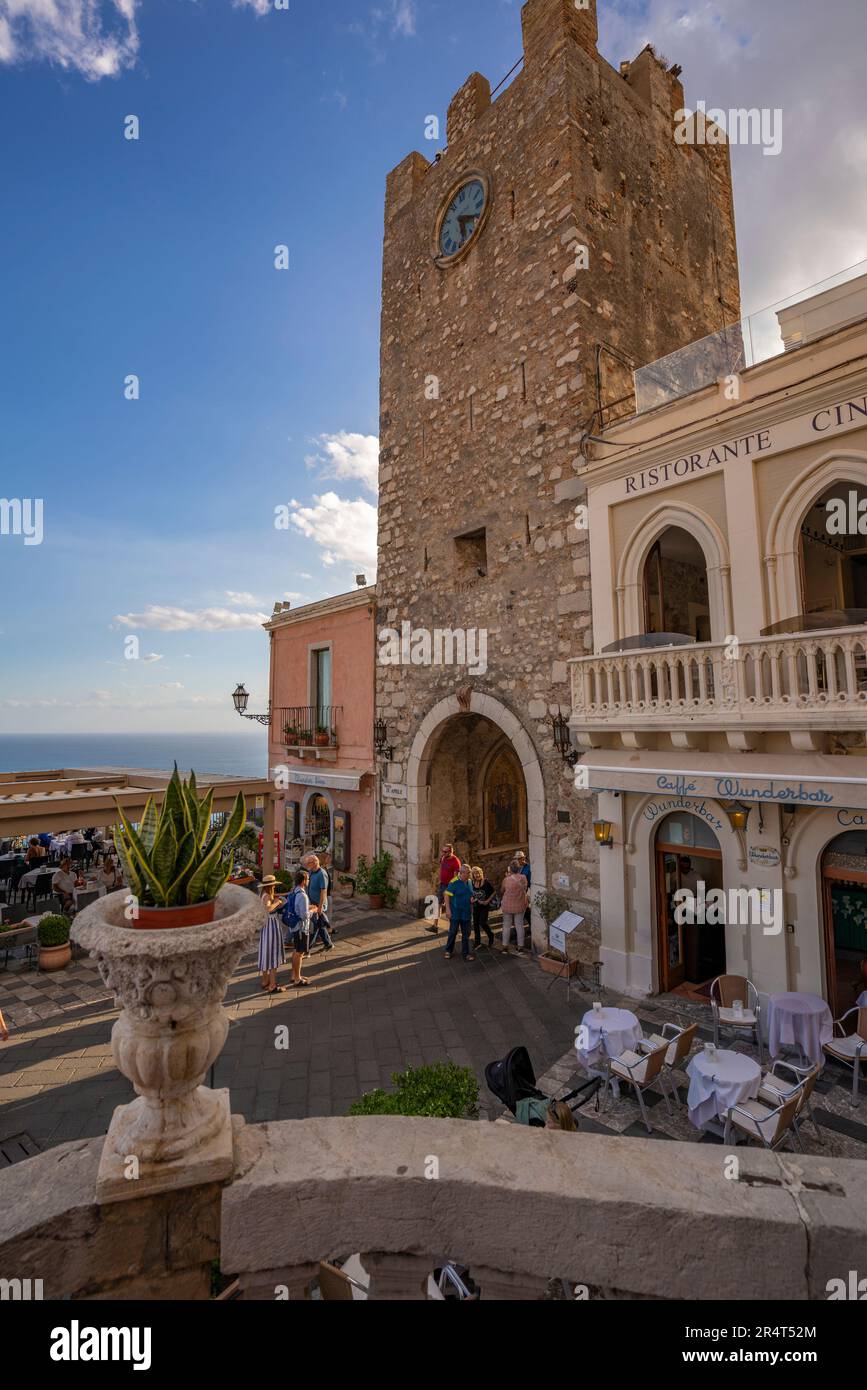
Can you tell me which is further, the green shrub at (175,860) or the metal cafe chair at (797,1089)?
the metal cafe chair at (797,1089)

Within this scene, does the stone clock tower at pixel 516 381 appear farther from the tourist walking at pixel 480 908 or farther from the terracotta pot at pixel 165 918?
the terracotta pot at pixel 165 918

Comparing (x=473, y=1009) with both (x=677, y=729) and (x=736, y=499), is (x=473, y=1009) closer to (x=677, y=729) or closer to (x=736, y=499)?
(x=677, y=729)

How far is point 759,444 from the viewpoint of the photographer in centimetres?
738

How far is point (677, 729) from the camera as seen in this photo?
7.43 meters

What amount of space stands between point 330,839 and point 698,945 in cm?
890

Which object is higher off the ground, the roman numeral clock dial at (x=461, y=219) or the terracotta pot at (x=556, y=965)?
the roman numeral clock dial at (x=461, y=219)

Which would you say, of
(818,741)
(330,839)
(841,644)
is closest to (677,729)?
(818,741)

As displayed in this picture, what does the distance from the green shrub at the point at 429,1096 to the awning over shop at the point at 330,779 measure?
31.9 ft

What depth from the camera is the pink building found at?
14.2 metres

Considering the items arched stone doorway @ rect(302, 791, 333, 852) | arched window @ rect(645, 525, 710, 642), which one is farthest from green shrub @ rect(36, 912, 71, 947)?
arched window @ rect(645, 525, 710, 642)

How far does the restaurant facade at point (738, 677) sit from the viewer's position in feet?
21.9

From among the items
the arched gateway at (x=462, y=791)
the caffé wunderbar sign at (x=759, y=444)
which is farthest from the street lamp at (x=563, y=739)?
the caffé wunderbar sign at (x=759, y=444)

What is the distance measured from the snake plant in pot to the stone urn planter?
11 centimetres

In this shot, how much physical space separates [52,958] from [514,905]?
23.7ft
